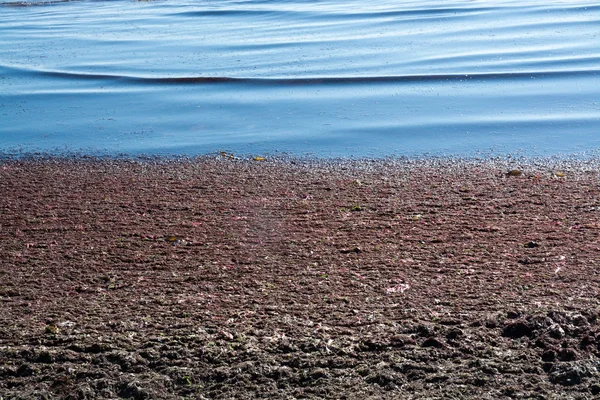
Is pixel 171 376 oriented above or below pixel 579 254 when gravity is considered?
below

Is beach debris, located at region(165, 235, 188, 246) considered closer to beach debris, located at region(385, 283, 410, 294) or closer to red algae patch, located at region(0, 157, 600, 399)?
red algae patch, located at region(0, 157, 600, 399)

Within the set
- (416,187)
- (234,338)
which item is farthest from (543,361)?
(416,187)

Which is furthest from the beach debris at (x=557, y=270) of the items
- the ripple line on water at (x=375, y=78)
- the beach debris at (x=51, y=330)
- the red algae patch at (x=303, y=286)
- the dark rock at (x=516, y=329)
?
the ripple line on water at (x=375, y=78)

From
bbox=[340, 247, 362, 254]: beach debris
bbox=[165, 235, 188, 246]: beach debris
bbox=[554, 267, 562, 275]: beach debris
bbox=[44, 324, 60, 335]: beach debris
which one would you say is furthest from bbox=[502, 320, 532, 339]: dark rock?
bbox=[165, 235, 188, 246]: beach debris

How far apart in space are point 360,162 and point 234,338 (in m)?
4.30

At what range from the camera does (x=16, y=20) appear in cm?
2434

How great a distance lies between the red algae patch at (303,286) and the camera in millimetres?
3594

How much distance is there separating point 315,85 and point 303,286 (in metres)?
7.87

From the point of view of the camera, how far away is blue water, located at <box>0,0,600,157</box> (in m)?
9.07

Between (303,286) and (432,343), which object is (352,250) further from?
(432,343)

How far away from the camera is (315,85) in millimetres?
12195

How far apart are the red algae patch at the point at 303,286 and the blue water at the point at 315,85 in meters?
1.71

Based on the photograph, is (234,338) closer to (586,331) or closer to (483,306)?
(483,306)

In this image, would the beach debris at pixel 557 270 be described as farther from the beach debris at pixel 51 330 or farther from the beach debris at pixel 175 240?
the beach debris at pixel 51 330
